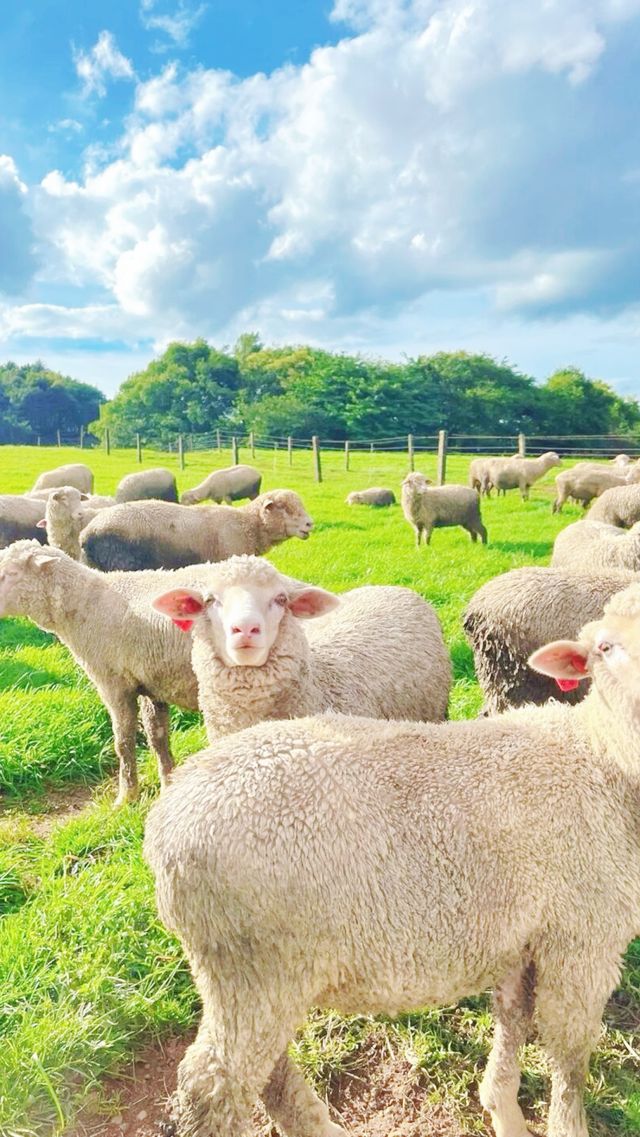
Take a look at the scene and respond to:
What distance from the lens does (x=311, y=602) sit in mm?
3127

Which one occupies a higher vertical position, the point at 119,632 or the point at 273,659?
the point at 273,659

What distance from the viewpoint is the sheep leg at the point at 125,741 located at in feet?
13.8

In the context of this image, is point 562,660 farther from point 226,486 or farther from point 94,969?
point 226,486

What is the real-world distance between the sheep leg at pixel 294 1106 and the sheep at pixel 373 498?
15.9 meters

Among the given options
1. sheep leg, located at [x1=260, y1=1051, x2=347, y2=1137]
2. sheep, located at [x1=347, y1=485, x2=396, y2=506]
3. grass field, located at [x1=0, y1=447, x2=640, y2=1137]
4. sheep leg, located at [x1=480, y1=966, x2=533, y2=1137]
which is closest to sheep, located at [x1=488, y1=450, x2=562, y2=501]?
sheep, located at [x1=347, y1=485, x2=396, y2=506]

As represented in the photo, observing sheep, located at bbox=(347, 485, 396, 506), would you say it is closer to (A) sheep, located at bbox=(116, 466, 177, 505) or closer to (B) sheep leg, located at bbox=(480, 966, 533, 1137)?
(A) sheep, located at bbox=(116, 466, 177, 505)

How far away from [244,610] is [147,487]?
11.5 m

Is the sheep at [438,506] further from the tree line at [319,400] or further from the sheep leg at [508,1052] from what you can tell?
the tree line at [319,400]

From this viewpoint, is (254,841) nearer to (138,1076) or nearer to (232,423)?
(138,1076)

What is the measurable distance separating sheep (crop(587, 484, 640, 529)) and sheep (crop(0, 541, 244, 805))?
278 inches

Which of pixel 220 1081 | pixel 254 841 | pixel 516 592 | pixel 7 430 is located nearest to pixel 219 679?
pixel 254 841

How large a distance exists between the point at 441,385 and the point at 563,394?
9083 mm

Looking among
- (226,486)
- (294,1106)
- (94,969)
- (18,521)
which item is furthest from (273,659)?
(226,486)

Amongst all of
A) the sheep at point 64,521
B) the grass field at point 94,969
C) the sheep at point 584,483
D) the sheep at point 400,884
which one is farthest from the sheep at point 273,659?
the sheep at point 584,483
